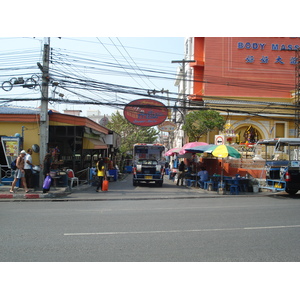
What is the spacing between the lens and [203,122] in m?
27.2

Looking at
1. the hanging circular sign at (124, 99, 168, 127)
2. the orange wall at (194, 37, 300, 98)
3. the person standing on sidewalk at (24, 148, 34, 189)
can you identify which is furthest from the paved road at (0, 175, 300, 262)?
the orange wall at (194, 37, 300, 98)

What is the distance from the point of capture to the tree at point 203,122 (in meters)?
27.2

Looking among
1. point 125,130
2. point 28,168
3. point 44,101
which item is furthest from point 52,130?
point 125,130

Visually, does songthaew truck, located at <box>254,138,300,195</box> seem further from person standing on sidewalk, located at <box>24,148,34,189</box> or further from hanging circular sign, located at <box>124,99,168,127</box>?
person standing on sidewalk, located at <box>24,148,34,189</box>

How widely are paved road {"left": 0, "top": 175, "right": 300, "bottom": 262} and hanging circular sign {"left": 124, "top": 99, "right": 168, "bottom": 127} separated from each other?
31.0ft

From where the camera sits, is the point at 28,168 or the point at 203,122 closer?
the point at 28,168

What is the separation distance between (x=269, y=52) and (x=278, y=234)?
2833 centimetres

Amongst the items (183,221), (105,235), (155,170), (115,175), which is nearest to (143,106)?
(155,170)

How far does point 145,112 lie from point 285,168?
29.6 ft

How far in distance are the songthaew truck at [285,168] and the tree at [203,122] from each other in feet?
32.7

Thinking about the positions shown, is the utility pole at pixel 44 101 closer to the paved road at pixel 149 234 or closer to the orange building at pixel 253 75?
the paved road at pixel 149 234

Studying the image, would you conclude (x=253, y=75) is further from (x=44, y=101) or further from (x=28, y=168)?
(x=28, y=168)

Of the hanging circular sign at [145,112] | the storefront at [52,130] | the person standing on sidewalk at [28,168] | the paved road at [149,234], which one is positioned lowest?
the paved road at [149,234]

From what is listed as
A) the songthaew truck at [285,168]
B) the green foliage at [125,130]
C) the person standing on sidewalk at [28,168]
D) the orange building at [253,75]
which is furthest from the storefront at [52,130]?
the green foliage at [125,130]
